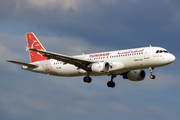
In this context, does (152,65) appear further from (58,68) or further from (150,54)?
(58,68)

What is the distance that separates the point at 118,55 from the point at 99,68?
3.56 m

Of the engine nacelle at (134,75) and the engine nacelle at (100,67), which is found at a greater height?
the engine nacelle at (134,75)

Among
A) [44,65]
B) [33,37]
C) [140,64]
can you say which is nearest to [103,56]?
[140,64]

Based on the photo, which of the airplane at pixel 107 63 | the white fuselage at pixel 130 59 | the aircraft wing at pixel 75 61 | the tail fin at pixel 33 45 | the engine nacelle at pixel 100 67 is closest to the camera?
the white fuselage at pixel 130 59

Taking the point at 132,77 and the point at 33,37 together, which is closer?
the point at 132,77

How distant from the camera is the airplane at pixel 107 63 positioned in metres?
57.1

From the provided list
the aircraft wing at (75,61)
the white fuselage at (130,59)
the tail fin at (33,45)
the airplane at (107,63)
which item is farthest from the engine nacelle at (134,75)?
the tail fin at (33,45)

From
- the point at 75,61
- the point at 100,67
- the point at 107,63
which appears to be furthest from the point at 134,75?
the point at 75,61

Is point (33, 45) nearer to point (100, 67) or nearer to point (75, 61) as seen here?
point (75, 61)

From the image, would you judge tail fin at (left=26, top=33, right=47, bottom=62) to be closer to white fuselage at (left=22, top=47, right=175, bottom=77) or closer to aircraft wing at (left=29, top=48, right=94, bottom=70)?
white fuselage at (left=22, top=47, right=175, bottom=77)

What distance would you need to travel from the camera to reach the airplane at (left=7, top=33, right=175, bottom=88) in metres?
57.1

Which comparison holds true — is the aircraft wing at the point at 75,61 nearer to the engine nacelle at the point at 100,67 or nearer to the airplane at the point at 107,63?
the airplane at the point at 107,63

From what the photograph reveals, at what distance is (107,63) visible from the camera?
58656mm

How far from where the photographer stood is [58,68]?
64625mm
